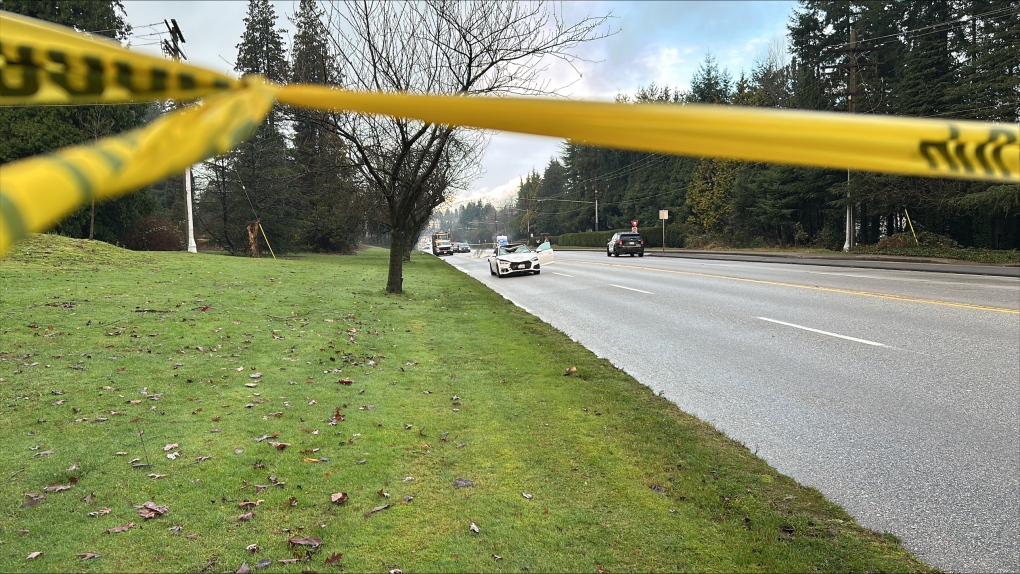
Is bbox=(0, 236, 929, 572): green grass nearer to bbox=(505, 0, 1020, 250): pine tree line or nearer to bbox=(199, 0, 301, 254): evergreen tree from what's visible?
bbox=(505, 0, 1020, 250): pine tree line

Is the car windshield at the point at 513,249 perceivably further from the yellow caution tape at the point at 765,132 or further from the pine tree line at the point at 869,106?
the yellow caution tape at the point at 765,132

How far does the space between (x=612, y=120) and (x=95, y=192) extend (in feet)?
3.07

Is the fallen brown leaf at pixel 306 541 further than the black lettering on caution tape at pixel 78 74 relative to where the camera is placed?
Yes

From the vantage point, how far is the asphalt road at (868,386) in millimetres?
3682

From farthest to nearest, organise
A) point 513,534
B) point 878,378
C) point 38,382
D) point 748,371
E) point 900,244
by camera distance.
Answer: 1. point 900,244
2. point 748,371
3. point 878,378
4. point 38,382
5. point 513,534

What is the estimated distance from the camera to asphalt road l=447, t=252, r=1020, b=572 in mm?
3682

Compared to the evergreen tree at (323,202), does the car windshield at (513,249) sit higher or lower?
lower

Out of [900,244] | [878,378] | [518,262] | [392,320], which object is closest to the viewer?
[878,378]

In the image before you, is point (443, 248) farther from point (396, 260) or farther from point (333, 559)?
point (333, 559)

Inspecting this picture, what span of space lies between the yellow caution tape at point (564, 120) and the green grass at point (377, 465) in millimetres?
2392

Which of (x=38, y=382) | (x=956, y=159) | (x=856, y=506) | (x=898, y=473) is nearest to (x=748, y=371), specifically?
(x=898, y=473)

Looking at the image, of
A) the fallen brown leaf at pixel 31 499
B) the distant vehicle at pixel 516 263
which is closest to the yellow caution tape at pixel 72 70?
the fallen brown leaf at pixel 31 499

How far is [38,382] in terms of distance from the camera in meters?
5.88

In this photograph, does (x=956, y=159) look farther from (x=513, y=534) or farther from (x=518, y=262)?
(x=518, y=262)
